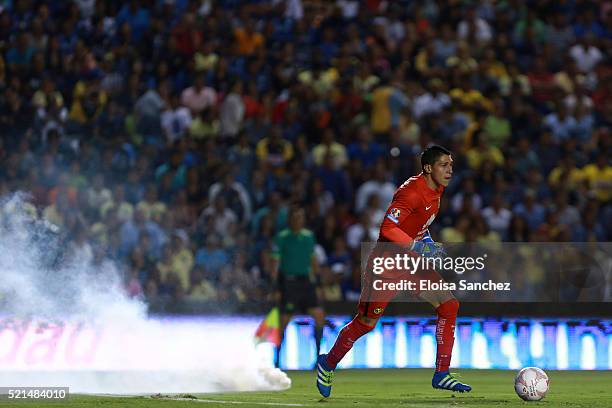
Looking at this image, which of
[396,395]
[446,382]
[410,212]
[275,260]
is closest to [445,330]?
[446,382]

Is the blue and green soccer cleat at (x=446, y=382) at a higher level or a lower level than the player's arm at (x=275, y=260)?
lower

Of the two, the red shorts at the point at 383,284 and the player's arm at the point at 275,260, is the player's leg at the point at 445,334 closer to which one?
the red shorts at the point at 383,284

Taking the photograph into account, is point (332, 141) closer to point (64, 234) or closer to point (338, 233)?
point (338, 233)

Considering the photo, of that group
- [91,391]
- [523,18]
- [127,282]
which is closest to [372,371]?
[127,282]

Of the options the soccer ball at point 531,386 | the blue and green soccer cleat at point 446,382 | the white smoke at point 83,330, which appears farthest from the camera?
the white smoke at point 83,330

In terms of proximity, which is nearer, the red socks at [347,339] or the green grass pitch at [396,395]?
the green grass pitch at [396,395]

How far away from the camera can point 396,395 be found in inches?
507

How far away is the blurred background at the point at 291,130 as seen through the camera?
18.4 meters

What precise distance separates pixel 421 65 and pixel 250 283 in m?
5.84

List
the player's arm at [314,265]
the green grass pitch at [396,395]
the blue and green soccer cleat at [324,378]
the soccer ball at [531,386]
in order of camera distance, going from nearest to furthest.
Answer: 1. the green grass pitch at [396,395]
2. the soccer ball at [531,386]
3. the blue and green soccer cleat at [324,378]
4. the player's arm at [314,265]

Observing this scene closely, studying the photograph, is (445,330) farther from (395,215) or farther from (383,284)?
(395,215)

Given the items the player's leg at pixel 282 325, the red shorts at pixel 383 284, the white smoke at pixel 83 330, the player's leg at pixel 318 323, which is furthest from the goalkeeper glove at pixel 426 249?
the player's leg at pixel 282 325

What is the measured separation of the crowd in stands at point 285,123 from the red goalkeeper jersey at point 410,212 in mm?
6405

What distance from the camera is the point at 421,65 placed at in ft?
72.9
